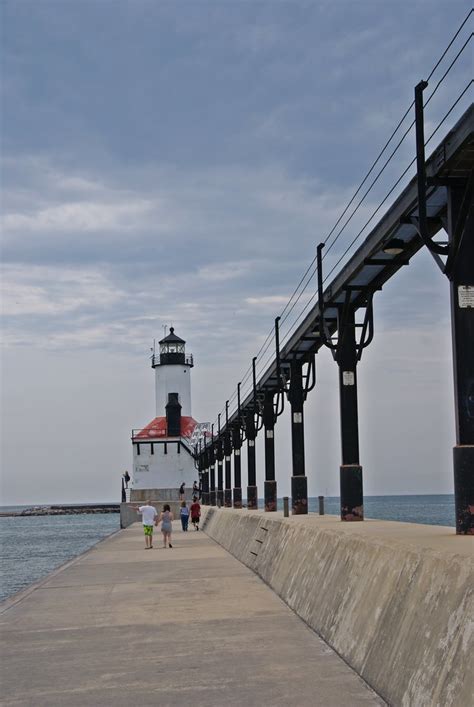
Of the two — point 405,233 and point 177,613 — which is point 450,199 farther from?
point 177,613

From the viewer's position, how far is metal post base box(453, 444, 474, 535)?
12156 millimetres

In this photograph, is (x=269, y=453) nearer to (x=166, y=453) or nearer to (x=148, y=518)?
(x=148, y=518)

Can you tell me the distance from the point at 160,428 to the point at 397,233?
72.5 m

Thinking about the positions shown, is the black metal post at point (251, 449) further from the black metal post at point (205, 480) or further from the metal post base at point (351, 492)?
the black metal post at point (205, 480)

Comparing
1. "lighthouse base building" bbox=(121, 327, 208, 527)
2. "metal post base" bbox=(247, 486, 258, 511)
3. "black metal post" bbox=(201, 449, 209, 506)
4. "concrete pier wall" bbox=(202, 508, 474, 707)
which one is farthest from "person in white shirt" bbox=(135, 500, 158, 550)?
"lighthouse base building" bbox=(121, 327, 208, 527)

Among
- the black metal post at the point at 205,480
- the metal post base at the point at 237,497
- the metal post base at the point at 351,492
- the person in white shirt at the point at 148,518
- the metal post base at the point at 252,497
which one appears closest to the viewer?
the metal post base at the point at 351,492

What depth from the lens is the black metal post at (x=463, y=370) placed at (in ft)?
40.0

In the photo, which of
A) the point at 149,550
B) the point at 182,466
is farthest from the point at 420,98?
the point at 182,466

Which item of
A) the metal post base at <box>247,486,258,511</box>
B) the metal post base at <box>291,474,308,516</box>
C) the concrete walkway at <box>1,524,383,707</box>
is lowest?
the concrete walkway at <box>1,524,383,707</box>

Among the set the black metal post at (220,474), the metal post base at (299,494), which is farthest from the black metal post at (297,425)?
the black metal post at (220,474)

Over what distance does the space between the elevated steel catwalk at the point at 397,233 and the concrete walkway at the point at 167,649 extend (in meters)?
6.27

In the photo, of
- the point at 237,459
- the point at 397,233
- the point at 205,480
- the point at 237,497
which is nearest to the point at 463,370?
the point at 397,233

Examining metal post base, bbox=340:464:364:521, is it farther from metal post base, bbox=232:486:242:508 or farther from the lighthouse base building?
the lighthouse base building

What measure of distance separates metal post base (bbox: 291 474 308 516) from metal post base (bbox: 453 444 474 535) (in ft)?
51.6
